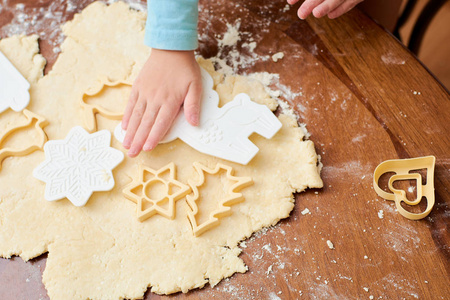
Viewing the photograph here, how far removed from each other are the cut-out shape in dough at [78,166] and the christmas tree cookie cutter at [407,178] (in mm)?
620

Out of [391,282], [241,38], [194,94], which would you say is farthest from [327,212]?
[241,38]

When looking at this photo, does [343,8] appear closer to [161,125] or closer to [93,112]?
[161,125]

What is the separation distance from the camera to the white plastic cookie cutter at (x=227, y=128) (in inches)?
38.7

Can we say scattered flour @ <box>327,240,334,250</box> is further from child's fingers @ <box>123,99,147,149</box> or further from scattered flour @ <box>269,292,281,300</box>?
child's fingers @ <box>123,99,147,149</box>

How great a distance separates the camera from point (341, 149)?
3.36ft

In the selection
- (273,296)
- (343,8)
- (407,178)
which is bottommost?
(273,296)

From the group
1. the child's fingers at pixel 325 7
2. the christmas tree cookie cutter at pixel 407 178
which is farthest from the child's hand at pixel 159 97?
the christmas tree cookie cutter at pixel 407 178

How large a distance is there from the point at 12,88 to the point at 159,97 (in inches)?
16.8

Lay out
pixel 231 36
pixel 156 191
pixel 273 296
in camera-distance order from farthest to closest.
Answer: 1. pixel 231 36
2. pixel 156 191
3. pixel 273 296

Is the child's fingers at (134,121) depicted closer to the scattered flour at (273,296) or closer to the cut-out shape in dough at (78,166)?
the cut-out shape in dough at (78,166)

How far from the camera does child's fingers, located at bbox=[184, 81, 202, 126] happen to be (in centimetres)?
101

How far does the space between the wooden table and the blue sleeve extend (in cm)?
13

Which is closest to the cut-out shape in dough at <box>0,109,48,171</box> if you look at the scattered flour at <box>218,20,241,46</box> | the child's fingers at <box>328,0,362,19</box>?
the scattered flour at <box>218,20,241,46</box>

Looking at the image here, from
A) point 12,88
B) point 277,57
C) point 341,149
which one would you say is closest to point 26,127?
point 12,88
